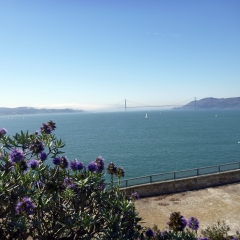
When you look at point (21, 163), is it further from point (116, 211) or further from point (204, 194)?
point (204, 194)

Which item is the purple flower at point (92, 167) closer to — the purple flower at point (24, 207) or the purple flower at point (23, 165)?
the purple flower at point (23, 165)

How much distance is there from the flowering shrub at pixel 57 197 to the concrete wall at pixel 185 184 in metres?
8.93

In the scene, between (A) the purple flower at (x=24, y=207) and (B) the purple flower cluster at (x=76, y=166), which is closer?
(A) the purple flower at (x=24, y=207)

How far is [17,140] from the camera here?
6.60 meters

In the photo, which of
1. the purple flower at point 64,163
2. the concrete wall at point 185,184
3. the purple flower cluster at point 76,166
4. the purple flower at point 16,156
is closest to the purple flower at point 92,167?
the purple flower cluster at point 76,166

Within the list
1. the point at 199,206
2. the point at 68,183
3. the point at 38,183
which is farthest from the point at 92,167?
the point at 199,206

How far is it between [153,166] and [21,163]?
40.0 metres

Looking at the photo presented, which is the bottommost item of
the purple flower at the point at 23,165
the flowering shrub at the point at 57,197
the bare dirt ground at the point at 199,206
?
the bare dirt ground at the point at 199,206

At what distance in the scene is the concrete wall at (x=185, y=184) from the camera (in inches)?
615

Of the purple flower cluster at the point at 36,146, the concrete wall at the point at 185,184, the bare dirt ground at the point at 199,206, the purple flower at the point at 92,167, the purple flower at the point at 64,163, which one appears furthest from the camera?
the concrete wall at the point at 185,184

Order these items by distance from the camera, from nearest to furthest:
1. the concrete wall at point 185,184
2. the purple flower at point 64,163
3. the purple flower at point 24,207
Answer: the purple flower at point 24,207, the purple flower at point 64,163, the concrete wall at point 185,184

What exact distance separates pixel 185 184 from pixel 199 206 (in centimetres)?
268

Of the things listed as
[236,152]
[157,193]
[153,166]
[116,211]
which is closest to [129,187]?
[157,193]

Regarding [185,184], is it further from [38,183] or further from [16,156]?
[16,156]
